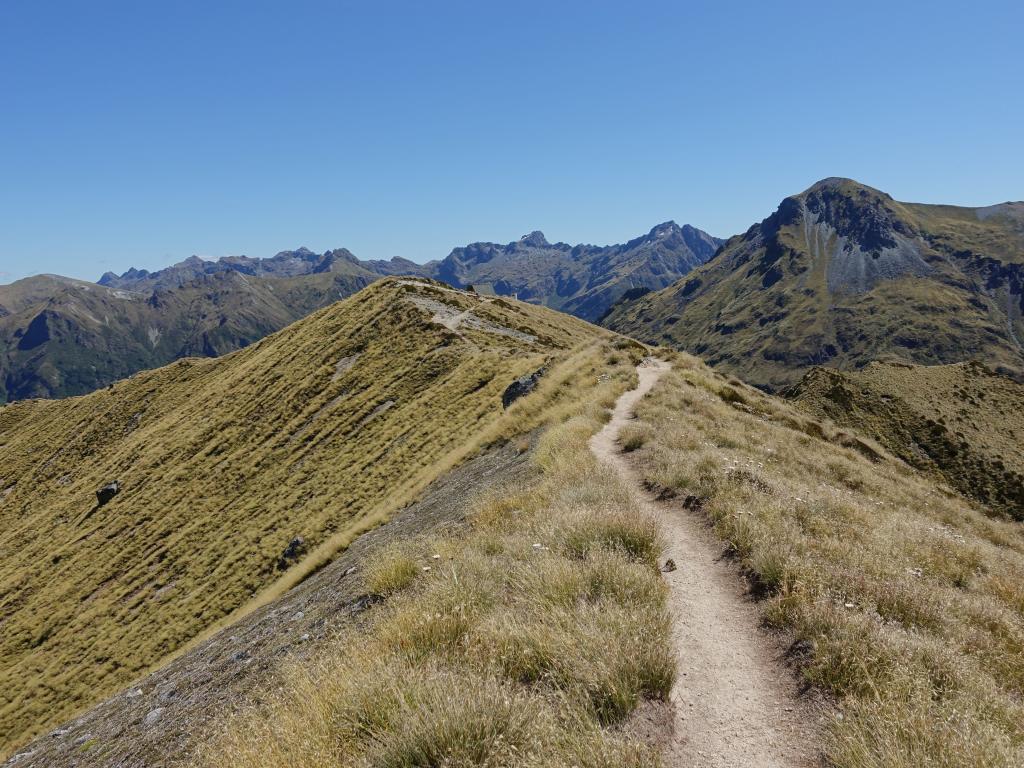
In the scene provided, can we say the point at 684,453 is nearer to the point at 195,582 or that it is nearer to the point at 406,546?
the point at 406,546

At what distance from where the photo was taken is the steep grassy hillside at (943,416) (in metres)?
37.0

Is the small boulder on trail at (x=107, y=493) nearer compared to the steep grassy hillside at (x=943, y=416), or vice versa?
the steep grassy hillside at (x=943, y=416)

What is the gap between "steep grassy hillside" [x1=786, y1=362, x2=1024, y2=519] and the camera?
121 feet

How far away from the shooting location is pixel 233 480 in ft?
136

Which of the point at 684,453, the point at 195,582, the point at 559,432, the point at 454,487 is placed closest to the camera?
the point at 684,453

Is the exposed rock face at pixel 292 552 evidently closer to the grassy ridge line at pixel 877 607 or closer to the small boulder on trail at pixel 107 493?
the grassy ridge line at pixel 877 607

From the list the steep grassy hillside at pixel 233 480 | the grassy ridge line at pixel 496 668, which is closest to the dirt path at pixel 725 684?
the grassy ridge line at pixel 496 668

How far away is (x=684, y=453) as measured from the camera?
45.1ft

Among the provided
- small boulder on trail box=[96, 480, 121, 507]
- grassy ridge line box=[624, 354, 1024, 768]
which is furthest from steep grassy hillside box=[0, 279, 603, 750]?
grassy ridge line box=[624, 354, 1024, 768]

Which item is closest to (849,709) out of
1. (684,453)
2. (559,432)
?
(684,453)

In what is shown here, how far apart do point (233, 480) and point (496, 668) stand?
43055 millimetres

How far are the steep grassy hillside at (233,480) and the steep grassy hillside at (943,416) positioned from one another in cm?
2197

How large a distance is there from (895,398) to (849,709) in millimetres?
49322

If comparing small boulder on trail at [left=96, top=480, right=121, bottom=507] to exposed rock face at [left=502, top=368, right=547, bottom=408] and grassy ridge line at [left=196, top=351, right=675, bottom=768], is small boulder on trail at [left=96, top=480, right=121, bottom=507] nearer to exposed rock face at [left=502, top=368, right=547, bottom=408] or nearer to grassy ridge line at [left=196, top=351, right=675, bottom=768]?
exposed rock face at [left=502, top=368, right=547, bottom=408]
